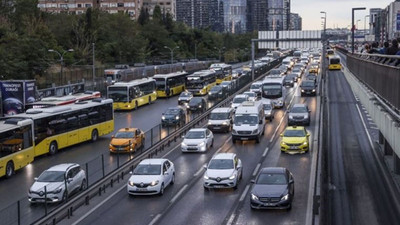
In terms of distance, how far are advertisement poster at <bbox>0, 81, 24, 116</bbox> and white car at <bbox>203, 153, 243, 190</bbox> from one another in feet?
77.2

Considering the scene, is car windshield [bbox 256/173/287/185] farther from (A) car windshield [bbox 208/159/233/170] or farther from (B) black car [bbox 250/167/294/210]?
(A) car windshield [bbox 208/159/233/170]

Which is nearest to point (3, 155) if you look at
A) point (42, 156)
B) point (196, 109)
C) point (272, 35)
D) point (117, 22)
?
point (42, 156)

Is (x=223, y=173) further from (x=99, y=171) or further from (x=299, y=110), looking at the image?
(x=299, y=110)

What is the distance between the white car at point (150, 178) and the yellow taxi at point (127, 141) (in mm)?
7114

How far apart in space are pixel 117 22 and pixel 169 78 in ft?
151

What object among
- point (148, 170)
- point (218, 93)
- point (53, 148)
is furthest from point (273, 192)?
point (218, 93)

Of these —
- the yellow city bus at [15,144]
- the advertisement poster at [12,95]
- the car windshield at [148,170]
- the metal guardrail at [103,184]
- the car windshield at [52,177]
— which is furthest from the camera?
the advertisement poster at [12,95]

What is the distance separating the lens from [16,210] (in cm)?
1948

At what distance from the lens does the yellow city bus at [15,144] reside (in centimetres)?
2812

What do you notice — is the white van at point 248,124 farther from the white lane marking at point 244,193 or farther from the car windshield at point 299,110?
the white lane marking at point 244,193

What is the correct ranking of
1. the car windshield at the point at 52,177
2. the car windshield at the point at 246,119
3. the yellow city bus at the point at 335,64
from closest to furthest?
the car windshield at the point at 52,177 → the car windshield at the point at 246,119 → the yellow city bus at the point at 335,64

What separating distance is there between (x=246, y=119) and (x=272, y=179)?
1588 centimetres

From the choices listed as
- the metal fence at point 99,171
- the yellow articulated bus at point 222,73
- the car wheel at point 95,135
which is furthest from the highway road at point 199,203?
the yellow articulated bus at point 222,73

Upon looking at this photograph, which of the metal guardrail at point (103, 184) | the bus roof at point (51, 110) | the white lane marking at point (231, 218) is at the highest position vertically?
the bus roof at point (51, 110)
